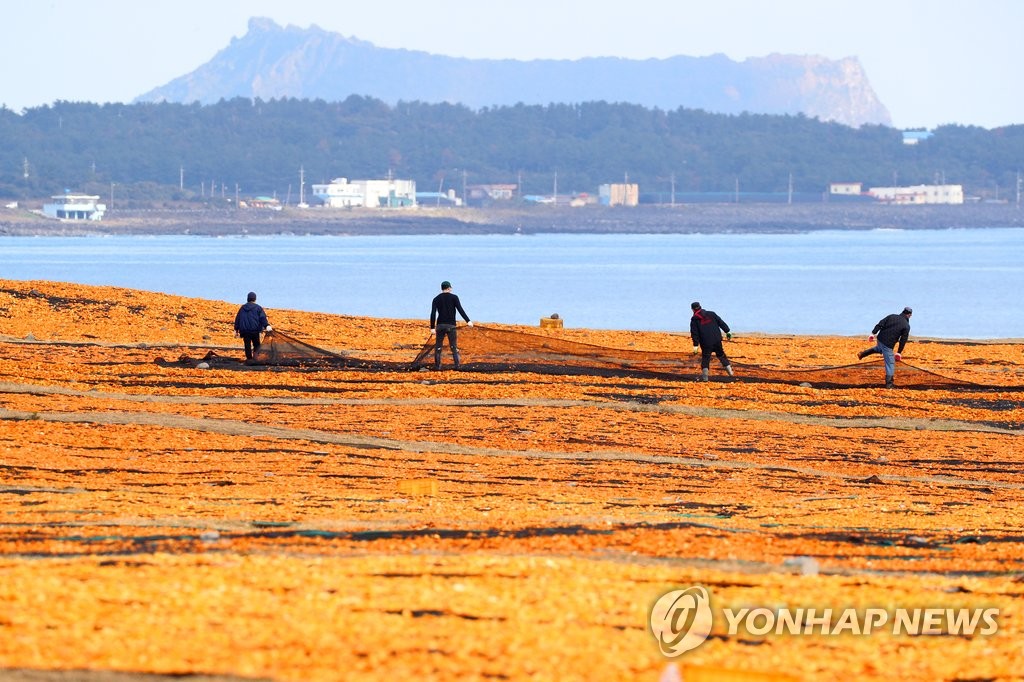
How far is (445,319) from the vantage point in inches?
1283

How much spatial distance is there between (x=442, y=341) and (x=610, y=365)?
4167 mm

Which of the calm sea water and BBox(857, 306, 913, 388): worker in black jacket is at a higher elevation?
BBox(857, 306, 913, 388): worker in black jacket

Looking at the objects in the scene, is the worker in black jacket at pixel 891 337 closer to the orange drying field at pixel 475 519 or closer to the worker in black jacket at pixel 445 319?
the orange drying field at pixel 475 519

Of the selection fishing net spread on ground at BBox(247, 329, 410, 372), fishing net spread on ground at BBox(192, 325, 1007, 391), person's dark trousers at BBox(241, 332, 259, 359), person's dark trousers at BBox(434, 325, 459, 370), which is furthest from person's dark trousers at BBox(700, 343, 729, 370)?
person's dark trousers at BBox(241, 332, 259, 359)

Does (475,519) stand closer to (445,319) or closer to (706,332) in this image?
(445,319)

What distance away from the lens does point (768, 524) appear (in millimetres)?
16469

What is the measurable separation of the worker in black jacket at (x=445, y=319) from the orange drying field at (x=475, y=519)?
38.0 inches

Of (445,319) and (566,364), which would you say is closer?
(445,319)

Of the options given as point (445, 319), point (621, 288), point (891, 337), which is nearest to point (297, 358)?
point (445, 319)

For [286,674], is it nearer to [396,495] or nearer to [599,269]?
[396,495]

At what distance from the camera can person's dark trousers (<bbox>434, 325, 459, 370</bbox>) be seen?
32938 millimetres

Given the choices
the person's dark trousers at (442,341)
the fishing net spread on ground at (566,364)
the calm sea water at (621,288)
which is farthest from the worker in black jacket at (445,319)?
the calm sea water at (621,288)

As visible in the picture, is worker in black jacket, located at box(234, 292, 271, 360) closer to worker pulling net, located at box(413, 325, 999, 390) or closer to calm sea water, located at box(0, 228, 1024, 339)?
worker pulling net, located at box(413, 325, 999, 390)

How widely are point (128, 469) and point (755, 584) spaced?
1153 centimetres
